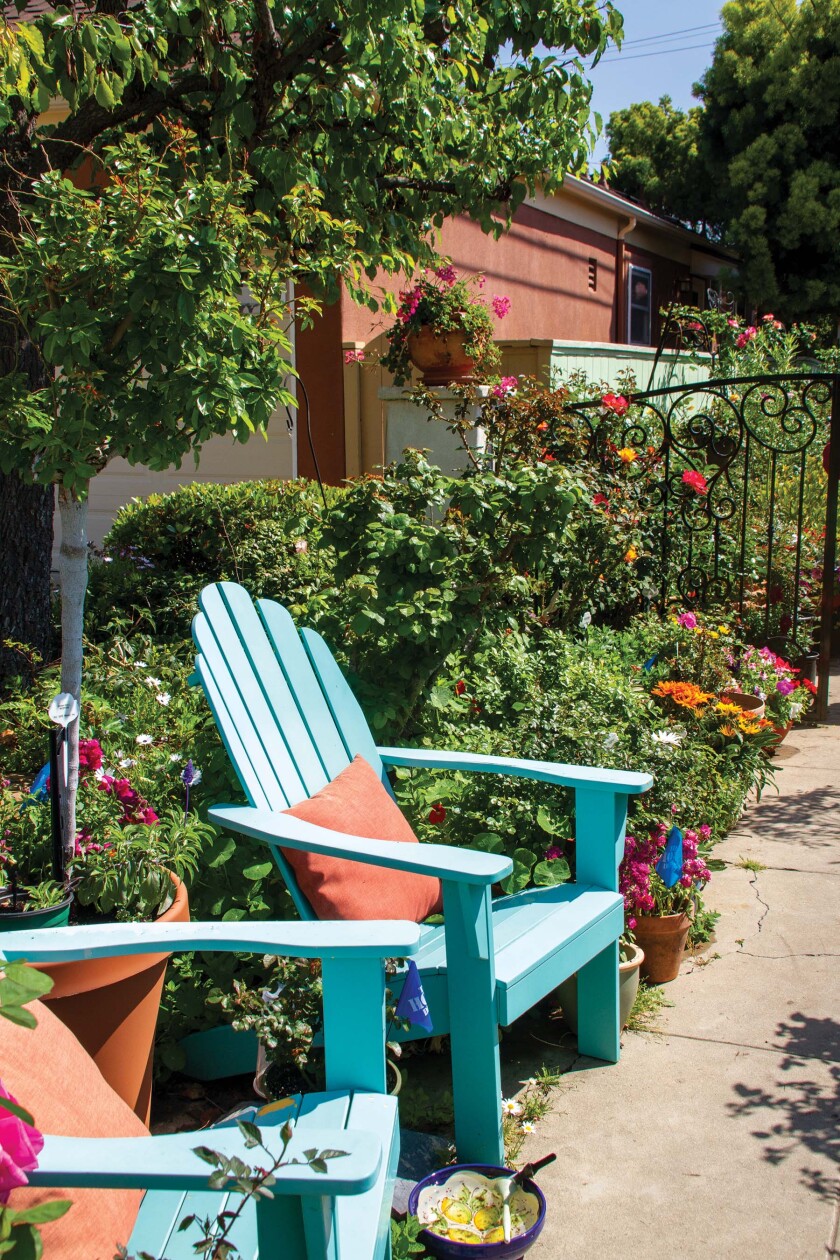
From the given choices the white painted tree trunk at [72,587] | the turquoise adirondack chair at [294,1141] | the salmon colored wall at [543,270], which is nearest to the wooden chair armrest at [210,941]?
the turquoise adirondack chair at [294,1141]

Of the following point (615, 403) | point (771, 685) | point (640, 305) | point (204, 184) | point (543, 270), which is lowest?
point (771, 685)

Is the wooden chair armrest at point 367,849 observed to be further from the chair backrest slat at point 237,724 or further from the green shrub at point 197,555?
the green shrub at point 197,555

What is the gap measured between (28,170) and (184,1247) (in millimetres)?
4305

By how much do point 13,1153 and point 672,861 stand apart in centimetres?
230

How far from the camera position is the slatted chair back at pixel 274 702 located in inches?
104

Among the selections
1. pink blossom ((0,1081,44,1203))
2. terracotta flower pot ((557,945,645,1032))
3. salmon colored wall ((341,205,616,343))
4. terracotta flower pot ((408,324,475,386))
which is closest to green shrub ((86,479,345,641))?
terracotta flower pot ((408,324,475,386))

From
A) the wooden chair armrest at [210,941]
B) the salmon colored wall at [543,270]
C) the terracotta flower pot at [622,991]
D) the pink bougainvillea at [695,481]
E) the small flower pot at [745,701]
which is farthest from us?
the salmon colored wall at [543,270]

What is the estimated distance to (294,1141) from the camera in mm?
1395

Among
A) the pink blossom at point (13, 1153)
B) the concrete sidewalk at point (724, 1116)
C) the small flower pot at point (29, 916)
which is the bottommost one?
the concrete sidewalk at point (724, 1116)

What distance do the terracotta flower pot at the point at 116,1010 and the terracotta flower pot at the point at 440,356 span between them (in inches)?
179

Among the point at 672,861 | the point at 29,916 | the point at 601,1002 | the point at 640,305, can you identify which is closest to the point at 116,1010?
the point at 29,916

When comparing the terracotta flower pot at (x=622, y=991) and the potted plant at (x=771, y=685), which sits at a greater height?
the potted plant at (x=771, y=685)

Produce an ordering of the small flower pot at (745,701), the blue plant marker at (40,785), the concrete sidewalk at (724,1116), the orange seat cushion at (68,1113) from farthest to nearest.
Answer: the small flower pot at (745,701) < the blue plant marker at (40,785) < the concrete sidewalk at (724,1116) < the orange seat cushion at (68,1113)

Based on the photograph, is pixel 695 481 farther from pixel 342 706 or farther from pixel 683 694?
pixel 342 706
